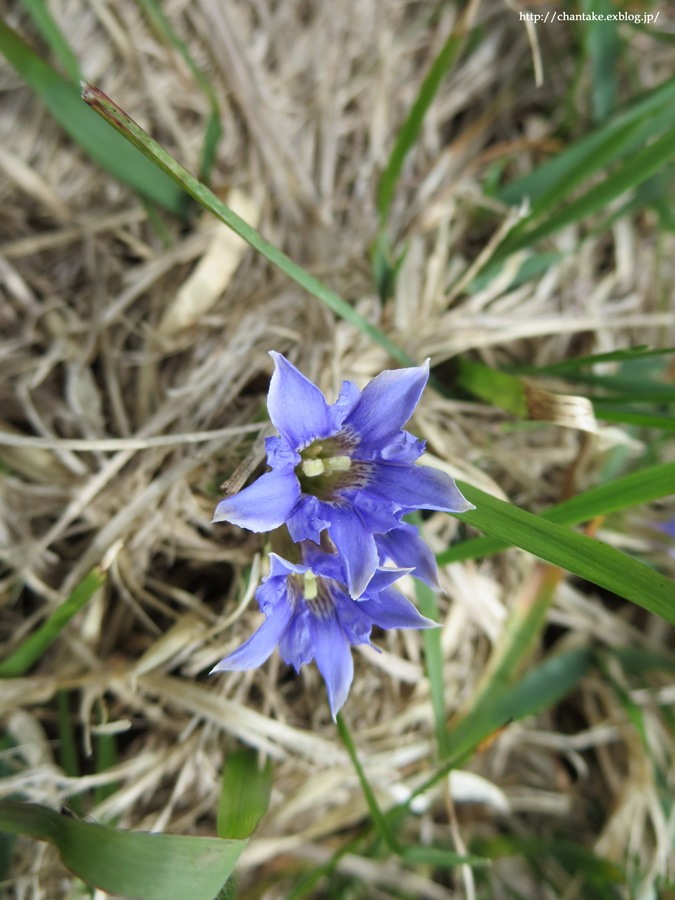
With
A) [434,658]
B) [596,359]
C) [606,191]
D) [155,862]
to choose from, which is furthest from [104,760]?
[606,191]

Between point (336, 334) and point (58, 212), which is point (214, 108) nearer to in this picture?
point (58, 212)

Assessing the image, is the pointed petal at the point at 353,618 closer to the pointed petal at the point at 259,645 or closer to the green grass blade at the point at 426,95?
the pointed petal at the point at 259,645

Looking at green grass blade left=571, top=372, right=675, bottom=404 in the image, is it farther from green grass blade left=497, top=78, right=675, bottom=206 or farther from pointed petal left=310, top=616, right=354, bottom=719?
pointed petal left=310, top=616, right=354, bottom=719

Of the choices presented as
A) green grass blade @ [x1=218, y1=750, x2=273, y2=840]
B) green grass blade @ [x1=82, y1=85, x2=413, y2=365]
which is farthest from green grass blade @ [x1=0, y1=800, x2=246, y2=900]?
green grass blade @ [x1=82, y1=85, x2=413, y2=365]

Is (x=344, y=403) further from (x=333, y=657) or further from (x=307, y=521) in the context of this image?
(x=333, y=657)

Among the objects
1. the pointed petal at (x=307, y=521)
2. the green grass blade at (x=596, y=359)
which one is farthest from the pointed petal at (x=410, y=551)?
the green grass blade at (x=596, y=359)

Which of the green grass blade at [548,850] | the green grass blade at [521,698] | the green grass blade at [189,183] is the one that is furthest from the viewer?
the green grass blade at [548,850]
